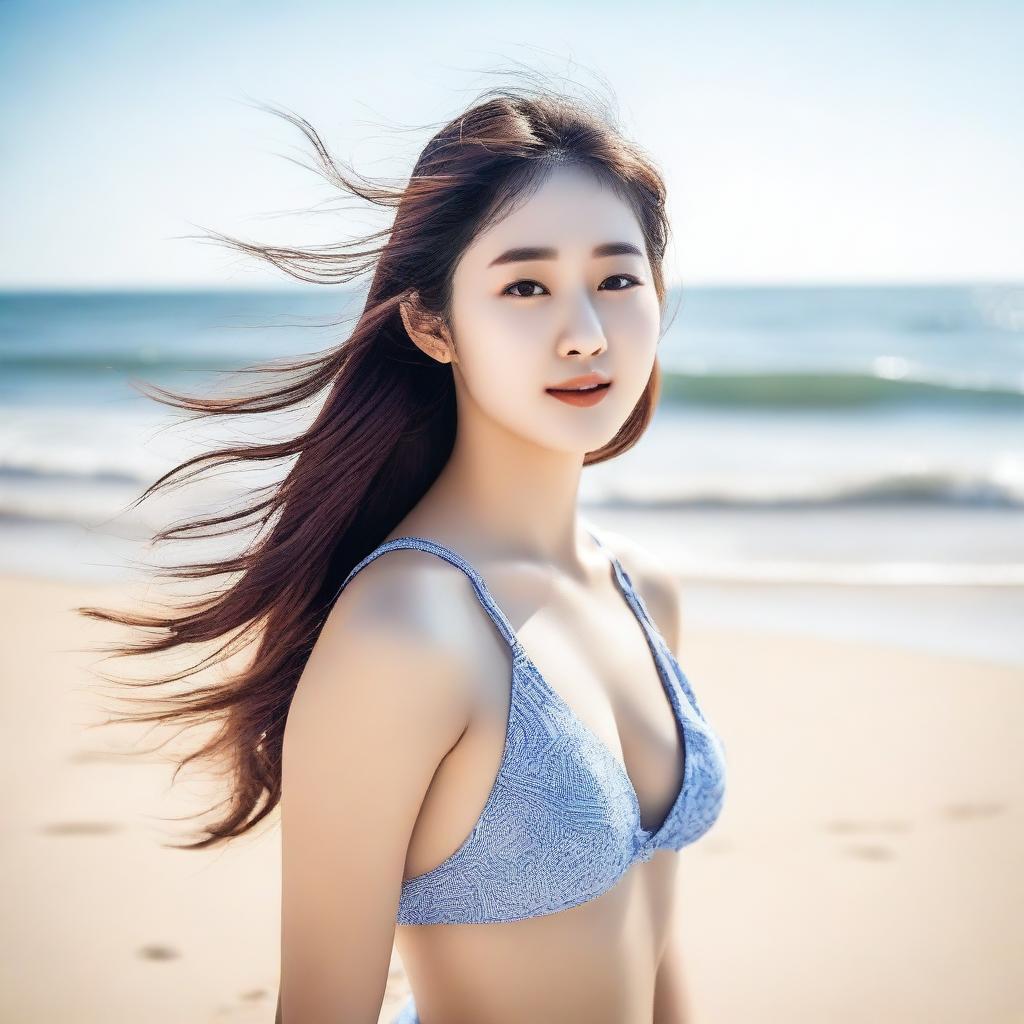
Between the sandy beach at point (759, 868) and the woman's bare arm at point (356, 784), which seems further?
the sandy beach at point (759, 868)

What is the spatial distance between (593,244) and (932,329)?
2422 centimetres

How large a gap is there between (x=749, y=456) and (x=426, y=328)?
414 inches

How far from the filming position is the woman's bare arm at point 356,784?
1.33 meters

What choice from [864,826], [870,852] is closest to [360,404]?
[870,852]

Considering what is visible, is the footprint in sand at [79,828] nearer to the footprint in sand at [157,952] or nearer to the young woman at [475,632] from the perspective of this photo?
the footprint in sand at [157,952]

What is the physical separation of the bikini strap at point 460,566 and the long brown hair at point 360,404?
18 centimetres

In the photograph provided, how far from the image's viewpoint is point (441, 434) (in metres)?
1.84

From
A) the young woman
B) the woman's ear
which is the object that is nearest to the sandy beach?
the young woman

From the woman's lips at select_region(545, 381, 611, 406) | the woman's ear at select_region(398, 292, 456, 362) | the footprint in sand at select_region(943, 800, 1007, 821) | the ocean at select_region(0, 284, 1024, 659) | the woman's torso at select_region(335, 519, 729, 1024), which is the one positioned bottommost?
the ocean at select_region(0, 284, 1024, 659)

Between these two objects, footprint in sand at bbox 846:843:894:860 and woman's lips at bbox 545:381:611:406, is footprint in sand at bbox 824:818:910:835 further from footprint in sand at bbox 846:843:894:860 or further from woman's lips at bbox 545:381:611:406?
woman's lips at bbox 545:381:611:406

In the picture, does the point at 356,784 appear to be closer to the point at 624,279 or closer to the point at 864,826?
the point at 624,279

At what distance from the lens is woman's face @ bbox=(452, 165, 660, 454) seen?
1560mm

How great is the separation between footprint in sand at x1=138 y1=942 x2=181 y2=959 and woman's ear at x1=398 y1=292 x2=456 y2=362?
205 centimetres

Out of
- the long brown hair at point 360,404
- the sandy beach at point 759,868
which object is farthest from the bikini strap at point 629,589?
the sandy beach at point 759,868
